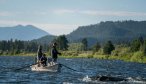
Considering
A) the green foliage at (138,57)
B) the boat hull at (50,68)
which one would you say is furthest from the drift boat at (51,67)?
the green foliage at (138,57)

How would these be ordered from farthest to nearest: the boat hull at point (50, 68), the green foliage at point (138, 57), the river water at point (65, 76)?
the green foliage at point (138, 57), the boat hull at point (50, 68), the river water at point (65, 76)

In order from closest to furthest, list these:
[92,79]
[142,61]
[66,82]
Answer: [66,82], [92,79], [142,61]

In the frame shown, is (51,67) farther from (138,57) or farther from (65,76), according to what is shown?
(138,57)

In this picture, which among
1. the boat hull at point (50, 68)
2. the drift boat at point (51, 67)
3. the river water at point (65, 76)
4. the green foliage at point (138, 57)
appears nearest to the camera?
the river water at point (65, 76)

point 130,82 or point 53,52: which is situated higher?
point 53,52

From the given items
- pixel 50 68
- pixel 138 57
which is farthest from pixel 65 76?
pixel 138 57

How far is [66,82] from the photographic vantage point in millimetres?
48906

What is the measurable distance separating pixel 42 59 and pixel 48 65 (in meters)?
1.47

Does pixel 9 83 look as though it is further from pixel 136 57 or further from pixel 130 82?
pixel 136 57

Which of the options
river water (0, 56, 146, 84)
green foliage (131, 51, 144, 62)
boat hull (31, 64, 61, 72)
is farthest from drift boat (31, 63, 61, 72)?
green foliage (131, 51, 144, 62)

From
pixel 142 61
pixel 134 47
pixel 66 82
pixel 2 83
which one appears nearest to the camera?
pixel 2 83

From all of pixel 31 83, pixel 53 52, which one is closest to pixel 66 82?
pixel 31 83

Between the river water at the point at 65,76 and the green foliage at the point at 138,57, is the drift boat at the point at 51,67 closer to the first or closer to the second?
the river water at the point at 65,76

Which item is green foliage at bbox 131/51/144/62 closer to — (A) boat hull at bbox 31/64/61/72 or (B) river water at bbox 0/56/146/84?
(B) river water at bbox 0/56/146/84
